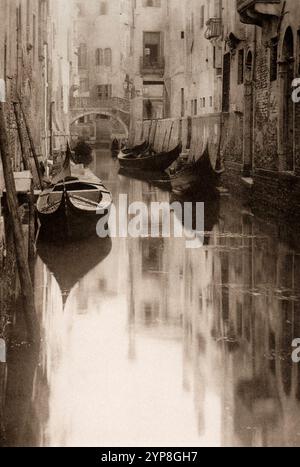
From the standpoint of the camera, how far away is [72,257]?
11.0 meters

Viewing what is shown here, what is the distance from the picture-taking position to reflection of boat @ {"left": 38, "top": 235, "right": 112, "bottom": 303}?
9.52 m

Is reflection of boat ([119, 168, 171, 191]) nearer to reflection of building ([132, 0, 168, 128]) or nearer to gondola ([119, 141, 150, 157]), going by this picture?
gondola ([119, 141, 150, 157])

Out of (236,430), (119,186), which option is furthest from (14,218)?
(119,186)

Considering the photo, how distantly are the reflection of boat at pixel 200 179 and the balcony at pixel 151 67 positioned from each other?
25787 millimetres

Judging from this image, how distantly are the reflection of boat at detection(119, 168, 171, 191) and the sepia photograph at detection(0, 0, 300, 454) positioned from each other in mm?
339

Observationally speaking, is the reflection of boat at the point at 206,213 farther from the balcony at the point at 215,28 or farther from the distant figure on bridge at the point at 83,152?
the distant figure on bridge at the point at 83,152

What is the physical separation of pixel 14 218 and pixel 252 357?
2125mm

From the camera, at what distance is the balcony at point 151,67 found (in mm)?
46969

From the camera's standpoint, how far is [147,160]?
31297 mm

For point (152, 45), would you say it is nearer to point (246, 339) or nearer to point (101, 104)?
point (101, 104)

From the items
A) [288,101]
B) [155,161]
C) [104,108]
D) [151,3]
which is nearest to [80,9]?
[104,108]

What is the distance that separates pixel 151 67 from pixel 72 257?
37.3 meters

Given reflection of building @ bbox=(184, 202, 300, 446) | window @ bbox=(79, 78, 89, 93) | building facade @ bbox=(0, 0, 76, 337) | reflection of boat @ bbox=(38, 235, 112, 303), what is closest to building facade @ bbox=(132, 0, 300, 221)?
reflection of boat @ bbox=(38, 235, 112, 303)
